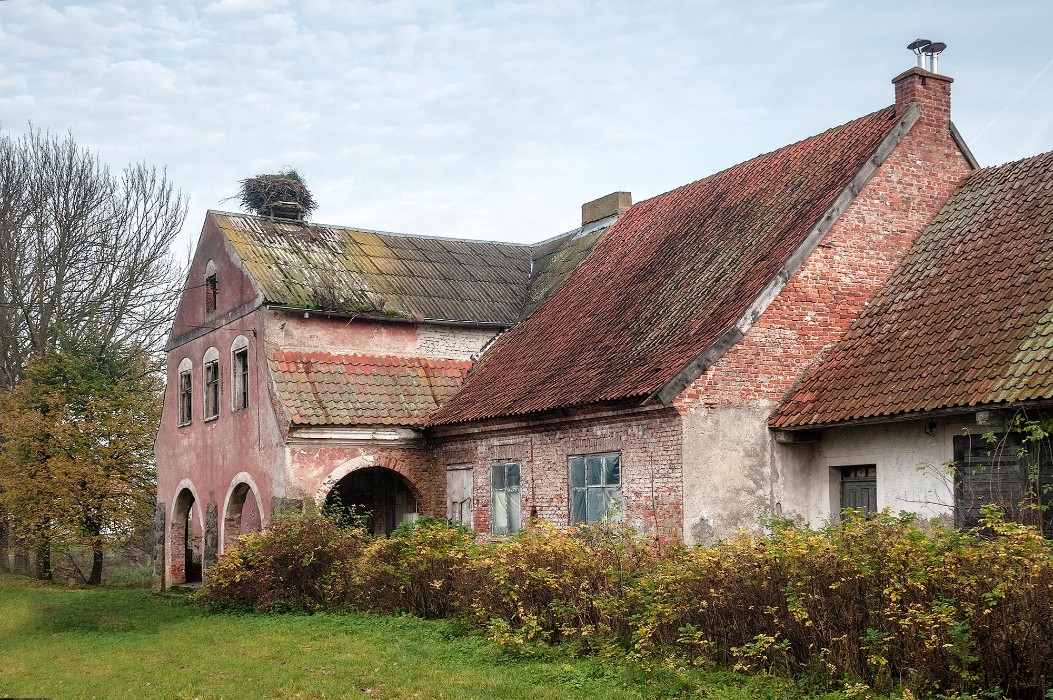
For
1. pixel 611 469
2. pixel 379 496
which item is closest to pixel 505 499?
pixel 611 469

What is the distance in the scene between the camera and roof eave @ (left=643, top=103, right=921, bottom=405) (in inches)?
586

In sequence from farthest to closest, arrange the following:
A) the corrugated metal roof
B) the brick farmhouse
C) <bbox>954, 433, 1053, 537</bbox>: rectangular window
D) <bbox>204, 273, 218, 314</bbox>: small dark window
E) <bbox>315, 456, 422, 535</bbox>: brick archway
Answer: <bbox>204, 273, 218, 314</bbox>: small dark window < <bbox>315, 456, 422, 535</bbox>: brick archway < the corrugated metal roof < the brick farmhouse < <bbox>954, 433, 1053, 537</bbox>: rectangular window

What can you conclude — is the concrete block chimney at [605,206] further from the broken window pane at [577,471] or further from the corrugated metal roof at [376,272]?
the broken window pane at [577,471]

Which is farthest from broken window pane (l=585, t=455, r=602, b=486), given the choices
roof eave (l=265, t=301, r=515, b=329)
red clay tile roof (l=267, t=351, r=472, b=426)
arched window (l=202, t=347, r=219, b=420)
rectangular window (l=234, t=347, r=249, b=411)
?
arched window (l=202, t=347, r=219, b=420)

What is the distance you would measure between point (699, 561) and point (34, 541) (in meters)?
22.4

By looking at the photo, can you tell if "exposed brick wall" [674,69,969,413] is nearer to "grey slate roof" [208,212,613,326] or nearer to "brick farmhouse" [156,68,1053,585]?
"brick farmhouse" [156,68,1053,585]

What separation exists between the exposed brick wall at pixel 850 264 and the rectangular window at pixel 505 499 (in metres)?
4.59

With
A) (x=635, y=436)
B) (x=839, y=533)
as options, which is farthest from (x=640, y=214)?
(x=839, y=533)

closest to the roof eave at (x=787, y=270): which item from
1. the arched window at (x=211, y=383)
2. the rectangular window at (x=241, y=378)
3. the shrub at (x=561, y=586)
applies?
the shrub at (x=561, y=586)

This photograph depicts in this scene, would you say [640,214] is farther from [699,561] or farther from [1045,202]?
[699,561]

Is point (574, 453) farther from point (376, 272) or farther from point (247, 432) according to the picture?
point (376, 272)

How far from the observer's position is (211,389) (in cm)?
2344

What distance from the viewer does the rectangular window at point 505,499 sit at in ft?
61.0

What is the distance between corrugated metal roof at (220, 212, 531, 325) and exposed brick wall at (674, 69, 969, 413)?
8.14m
